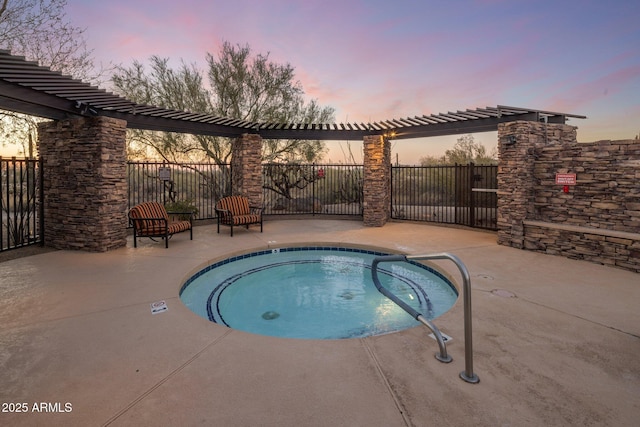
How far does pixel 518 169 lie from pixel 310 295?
211 inches

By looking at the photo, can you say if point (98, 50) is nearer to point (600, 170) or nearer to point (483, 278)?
point (483, 278)

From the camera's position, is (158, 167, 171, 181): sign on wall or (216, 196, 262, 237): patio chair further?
(158, 167, 171, 181): sign on wall

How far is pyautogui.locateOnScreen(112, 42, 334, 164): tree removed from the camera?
11336mm

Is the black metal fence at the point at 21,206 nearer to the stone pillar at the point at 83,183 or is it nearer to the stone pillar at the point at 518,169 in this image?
the stone pillar at the point at 83,183

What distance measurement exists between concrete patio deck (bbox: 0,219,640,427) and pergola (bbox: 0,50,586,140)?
118 inches

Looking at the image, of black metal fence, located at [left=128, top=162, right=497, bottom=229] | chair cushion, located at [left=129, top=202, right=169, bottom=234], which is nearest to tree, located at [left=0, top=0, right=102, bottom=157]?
black metal fence, located at [left=128, top=162, right=497, bottom=229]

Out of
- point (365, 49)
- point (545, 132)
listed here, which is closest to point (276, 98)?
point (365, 49)

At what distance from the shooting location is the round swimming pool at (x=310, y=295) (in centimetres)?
384

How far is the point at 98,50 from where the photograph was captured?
8.95 m

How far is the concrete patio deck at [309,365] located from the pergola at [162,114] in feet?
9.84

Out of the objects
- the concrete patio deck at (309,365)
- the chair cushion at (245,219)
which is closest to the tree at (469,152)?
the chair cushion at (245,219)

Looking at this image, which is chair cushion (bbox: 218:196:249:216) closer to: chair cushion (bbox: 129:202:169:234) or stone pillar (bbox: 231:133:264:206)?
stone pillar (bbox: 231:133:264:206)

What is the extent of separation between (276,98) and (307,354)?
1219cm

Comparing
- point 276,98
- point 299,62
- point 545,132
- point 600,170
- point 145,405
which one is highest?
point 299,62
